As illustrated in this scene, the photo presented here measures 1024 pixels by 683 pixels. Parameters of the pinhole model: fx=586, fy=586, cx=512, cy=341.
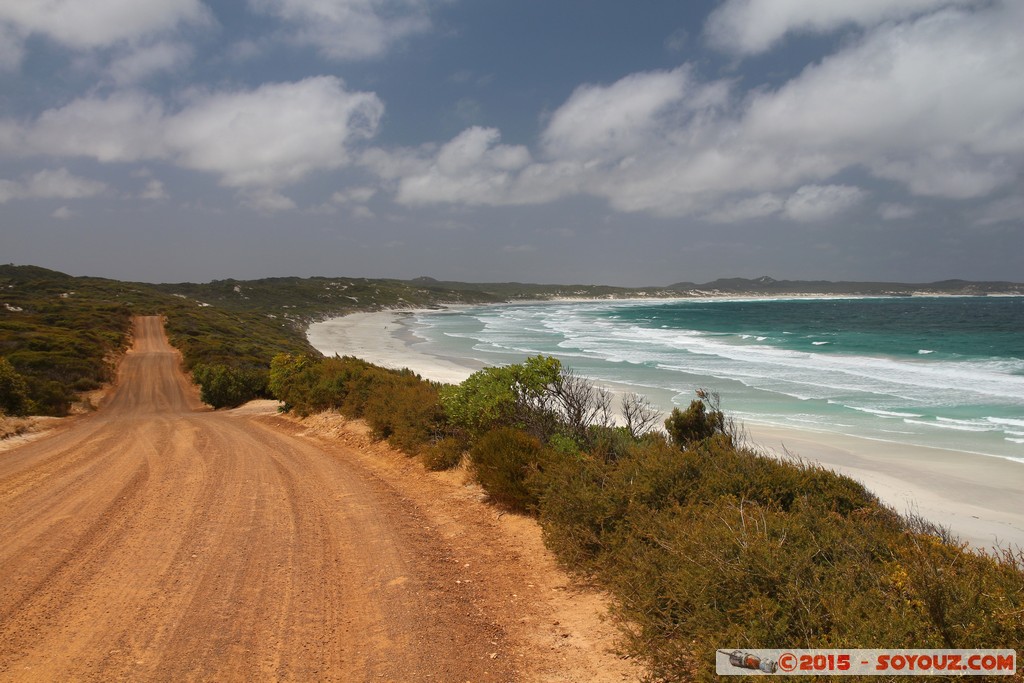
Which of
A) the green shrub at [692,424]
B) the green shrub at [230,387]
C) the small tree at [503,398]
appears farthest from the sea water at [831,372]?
the green shrub at [230,387]

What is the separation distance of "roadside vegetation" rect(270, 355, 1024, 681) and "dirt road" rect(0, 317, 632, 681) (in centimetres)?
57

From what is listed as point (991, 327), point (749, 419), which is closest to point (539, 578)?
point (749, 419)

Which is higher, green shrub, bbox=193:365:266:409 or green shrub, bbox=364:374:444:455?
green shrub, bbox=364:374:444:455

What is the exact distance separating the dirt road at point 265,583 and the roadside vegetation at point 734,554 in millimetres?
566

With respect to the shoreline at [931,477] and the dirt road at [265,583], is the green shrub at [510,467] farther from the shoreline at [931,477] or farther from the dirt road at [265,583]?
the shoreline at [931,477]

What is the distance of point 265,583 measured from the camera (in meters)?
5.34

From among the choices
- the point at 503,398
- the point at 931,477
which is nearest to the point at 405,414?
the point at 503,398

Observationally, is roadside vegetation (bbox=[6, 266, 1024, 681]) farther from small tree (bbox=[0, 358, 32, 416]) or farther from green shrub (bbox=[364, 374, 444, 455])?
small tree (bbox=[0, 358, 32, 416])

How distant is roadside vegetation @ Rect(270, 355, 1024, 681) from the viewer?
311 centimetres

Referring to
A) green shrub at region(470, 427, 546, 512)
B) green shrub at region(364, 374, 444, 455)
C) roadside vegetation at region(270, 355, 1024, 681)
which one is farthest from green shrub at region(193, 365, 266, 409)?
green shrub at region(470, 427, 546, 512)

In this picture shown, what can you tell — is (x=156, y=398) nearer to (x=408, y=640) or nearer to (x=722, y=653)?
(x=408, y=640)

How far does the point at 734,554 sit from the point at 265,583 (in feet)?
13.4

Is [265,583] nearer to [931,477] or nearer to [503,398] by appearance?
[503,398]

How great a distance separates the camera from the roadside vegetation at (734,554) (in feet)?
10.2
